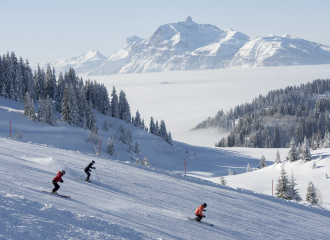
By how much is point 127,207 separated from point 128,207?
5 centimetres

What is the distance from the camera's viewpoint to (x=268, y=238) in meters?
13.1

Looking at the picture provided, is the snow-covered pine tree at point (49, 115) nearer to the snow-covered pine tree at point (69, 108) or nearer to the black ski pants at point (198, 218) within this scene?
the snow-covered pine tree at point (69, 108)

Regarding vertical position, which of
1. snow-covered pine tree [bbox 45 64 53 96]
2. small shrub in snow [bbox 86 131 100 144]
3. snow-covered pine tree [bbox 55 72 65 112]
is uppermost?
snow-covered pine tree [bbox 45 64 53 96]

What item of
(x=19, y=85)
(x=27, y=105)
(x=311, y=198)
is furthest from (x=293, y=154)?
(x=19, y=85)

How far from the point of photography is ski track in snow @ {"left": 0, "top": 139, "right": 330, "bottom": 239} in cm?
984

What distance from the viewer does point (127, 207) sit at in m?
13.4

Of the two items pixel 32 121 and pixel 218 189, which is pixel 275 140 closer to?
pixel 32 121

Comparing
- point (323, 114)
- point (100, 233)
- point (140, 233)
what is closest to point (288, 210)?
point (140, 233)

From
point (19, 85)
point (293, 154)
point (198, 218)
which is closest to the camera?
point (198, 218)

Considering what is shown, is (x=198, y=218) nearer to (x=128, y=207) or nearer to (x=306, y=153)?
(x=128, y=207)

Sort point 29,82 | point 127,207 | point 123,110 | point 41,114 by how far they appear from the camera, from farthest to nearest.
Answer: point 123,110 < point 29,82 < point 41,114 < point 127,207

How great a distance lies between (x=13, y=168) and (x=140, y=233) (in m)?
10.2

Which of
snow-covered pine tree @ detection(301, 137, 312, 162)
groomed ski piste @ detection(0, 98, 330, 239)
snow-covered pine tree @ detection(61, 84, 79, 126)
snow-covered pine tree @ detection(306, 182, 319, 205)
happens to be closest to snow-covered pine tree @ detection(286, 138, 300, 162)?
snow-covered pine tree @ detection(301, 137, 312, 162)

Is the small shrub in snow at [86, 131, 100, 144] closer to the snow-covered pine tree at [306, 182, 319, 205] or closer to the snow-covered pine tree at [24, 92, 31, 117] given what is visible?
the snow-covered pine tree at [24, 92, 31, 117]
